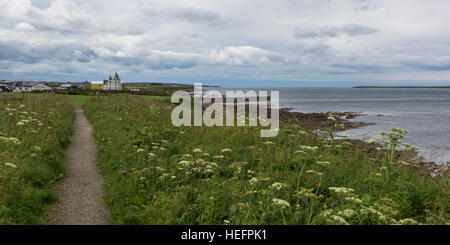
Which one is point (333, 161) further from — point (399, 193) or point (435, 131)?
point (435, 131)

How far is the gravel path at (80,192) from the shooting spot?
664 centimetres

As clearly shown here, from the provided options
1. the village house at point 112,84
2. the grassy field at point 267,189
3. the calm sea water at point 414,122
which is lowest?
the calm sea water at point 414,122

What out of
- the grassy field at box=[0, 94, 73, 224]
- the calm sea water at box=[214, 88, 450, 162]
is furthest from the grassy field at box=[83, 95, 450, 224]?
the grassy field at box=[0, 94, 73, 224]

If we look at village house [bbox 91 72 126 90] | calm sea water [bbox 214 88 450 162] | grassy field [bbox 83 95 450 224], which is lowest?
calm sea water [bbox 214 88 450 162]

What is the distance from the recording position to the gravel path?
664 centimetres

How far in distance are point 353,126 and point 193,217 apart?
3832 centimetres

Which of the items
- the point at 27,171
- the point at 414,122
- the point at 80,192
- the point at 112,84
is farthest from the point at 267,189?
the point at 112,84

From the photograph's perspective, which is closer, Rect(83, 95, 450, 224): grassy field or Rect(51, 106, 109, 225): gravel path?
Rect(83, 95, 450, 224): grassy field

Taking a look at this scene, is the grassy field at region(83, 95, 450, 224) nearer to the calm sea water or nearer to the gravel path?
the gravel path

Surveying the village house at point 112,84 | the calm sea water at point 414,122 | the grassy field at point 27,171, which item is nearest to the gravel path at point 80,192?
the grassy field at point 27,171

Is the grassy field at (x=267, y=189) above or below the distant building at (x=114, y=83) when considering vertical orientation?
below

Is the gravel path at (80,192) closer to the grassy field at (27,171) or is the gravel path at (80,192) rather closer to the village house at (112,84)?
the grassy field at (27,171)
